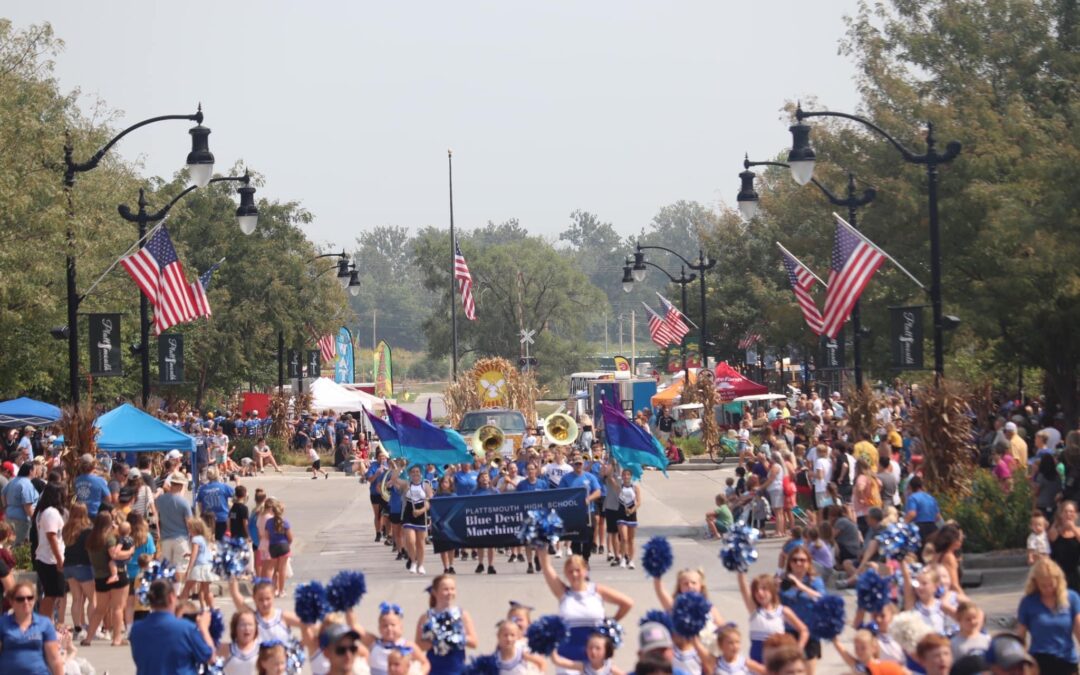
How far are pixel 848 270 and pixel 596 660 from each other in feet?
59.5

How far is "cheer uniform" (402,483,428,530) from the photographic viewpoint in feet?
69.5

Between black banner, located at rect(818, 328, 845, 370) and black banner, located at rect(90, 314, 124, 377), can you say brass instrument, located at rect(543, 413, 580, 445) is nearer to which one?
black banner, located at rect(818, 328, 845, 370)

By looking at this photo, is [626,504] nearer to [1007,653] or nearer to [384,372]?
[1007,653]

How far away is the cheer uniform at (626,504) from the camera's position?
21062 mm

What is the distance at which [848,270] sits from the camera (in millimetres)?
26625

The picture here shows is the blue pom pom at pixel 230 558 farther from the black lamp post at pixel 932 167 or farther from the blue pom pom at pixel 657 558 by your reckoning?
the black lamp post at pixel 932 167

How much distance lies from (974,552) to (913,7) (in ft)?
82.4

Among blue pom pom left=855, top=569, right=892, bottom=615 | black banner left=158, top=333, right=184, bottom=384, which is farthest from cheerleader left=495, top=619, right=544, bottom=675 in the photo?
black banner left=158, top=333, right=184, bottom=384

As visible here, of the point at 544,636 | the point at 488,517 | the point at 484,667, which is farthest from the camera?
the point at 488,517

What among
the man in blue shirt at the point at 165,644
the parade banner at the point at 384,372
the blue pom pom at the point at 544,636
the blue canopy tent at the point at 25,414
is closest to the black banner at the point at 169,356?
the blue canopy tent at the point at 25,414

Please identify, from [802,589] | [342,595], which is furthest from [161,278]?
[802,589]

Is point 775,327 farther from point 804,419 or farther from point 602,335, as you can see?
point 602,335

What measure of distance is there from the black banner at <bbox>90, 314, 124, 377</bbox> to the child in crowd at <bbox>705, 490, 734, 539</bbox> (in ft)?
31.8

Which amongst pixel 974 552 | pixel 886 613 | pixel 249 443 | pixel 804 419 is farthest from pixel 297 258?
pixel 886 613
